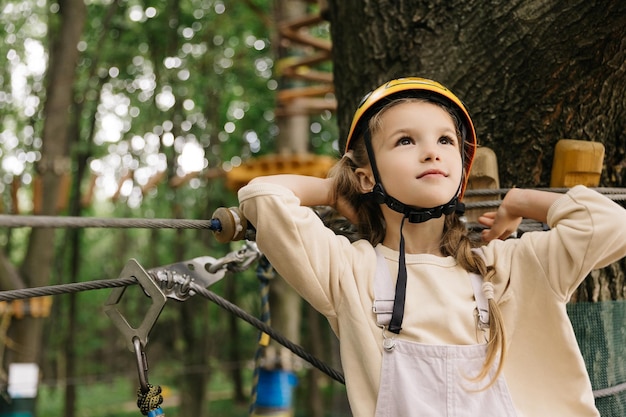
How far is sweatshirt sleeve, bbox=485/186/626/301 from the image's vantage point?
1.40 metres

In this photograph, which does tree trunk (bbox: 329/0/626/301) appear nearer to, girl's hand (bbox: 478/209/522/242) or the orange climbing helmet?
girl's hand (bbox: 478/209/522/242)

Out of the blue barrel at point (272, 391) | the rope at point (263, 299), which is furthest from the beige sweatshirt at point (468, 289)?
the blue barrel at point (272, 391)

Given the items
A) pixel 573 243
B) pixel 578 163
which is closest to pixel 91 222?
pixel 573 243

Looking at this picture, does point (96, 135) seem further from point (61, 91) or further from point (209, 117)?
point (61, 91)

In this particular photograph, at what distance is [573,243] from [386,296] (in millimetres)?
392

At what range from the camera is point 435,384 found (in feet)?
4.51

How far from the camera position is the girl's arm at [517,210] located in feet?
5.10

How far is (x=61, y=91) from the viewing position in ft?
19.8

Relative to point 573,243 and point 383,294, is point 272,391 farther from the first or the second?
point 573,243

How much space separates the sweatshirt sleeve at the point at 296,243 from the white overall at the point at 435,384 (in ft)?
0.47

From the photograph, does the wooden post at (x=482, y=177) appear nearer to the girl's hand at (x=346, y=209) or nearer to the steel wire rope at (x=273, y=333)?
the girl's hand at (x=346, y=209)

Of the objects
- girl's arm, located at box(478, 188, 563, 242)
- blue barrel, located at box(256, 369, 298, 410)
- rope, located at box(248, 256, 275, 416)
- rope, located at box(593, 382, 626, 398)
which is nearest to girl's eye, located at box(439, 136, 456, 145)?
girl's arm, located at box(478, 188, 563, 242)

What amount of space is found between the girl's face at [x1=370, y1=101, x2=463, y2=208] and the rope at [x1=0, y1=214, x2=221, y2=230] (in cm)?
40

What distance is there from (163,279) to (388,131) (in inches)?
24.0
